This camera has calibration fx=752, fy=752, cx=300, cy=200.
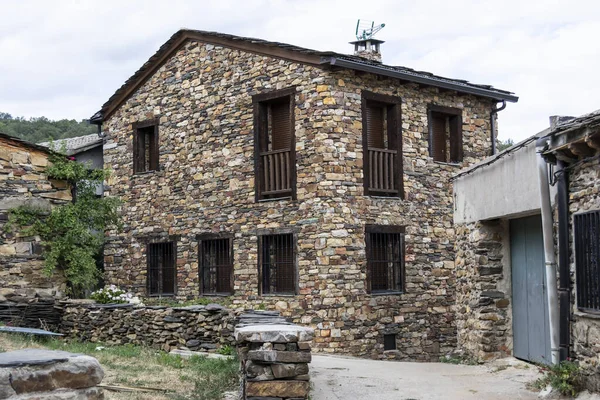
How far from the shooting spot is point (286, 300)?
587 inches

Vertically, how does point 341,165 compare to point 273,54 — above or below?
below

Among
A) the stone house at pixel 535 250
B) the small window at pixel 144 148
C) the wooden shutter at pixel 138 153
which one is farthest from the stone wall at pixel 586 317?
the wooden shutter at pixel 138 153

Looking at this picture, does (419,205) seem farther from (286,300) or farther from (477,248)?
(477,248)

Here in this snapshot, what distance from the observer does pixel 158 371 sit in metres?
9.70

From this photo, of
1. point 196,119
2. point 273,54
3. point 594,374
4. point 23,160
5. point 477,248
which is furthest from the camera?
point 196,119

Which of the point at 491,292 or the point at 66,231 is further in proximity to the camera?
the point at 66,231

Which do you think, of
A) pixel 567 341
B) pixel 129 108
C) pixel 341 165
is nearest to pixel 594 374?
pixel 567 341

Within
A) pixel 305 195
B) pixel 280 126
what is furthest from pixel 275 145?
pixel 305 195

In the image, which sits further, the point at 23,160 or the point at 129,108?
the point at 129,108

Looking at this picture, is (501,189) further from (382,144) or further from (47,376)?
(47,376)

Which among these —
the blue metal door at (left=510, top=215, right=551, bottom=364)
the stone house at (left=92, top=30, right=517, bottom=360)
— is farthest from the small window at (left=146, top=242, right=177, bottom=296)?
the blue metal door at (left=510, top=215, right=551, bottom=364)

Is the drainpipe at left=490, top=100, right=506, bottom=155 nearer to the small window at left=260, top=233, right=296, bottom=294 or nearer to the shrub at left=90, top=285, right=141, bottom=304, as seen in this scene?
the small window at left=260, top=233, right=296, bottom=294

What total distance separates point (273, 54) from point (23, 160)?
538cm

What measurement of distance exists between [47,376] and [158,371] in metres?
4.89
